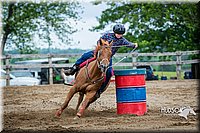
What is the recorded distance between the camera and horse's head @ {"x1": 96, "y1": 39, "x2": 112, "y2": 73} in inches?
356

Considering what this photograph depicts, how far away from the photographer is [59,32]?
102 ft

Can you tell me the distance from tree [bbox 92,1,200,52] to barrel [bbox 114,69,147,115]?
56.6ft

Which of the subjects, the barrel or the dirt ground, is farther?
the barrel

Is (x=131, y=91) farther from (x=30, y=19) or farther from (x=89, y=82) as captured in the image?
(x=30, y=19)

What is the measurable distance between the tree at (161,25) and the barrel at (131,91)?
56.6 feet

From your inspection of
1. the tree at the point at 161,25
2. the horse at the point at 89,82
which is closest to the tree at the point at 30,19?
the tree at the point at 161,25

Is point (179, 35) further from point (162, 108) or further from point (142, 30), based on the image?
point (162, 108)

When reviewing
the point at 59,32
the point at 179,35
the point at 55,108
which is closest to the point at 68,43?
the point at 59,32

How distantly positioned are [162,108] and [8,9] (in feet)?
64.2

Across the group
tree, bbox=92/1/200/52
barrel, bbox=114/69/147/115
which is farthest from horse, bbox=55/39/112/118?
tree, bbox=92/1/200/52

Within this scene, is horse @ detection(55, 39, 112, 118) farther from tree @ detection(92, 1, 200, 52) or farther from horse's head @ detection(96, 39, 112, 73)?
tree @ detection(92, 1, 200, 52)

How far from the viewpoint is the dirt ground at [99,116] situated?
801 centimetres

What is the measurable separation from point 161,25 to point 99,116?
1999 cm

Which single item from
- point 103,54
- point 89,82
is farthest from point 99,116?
point 103,54
